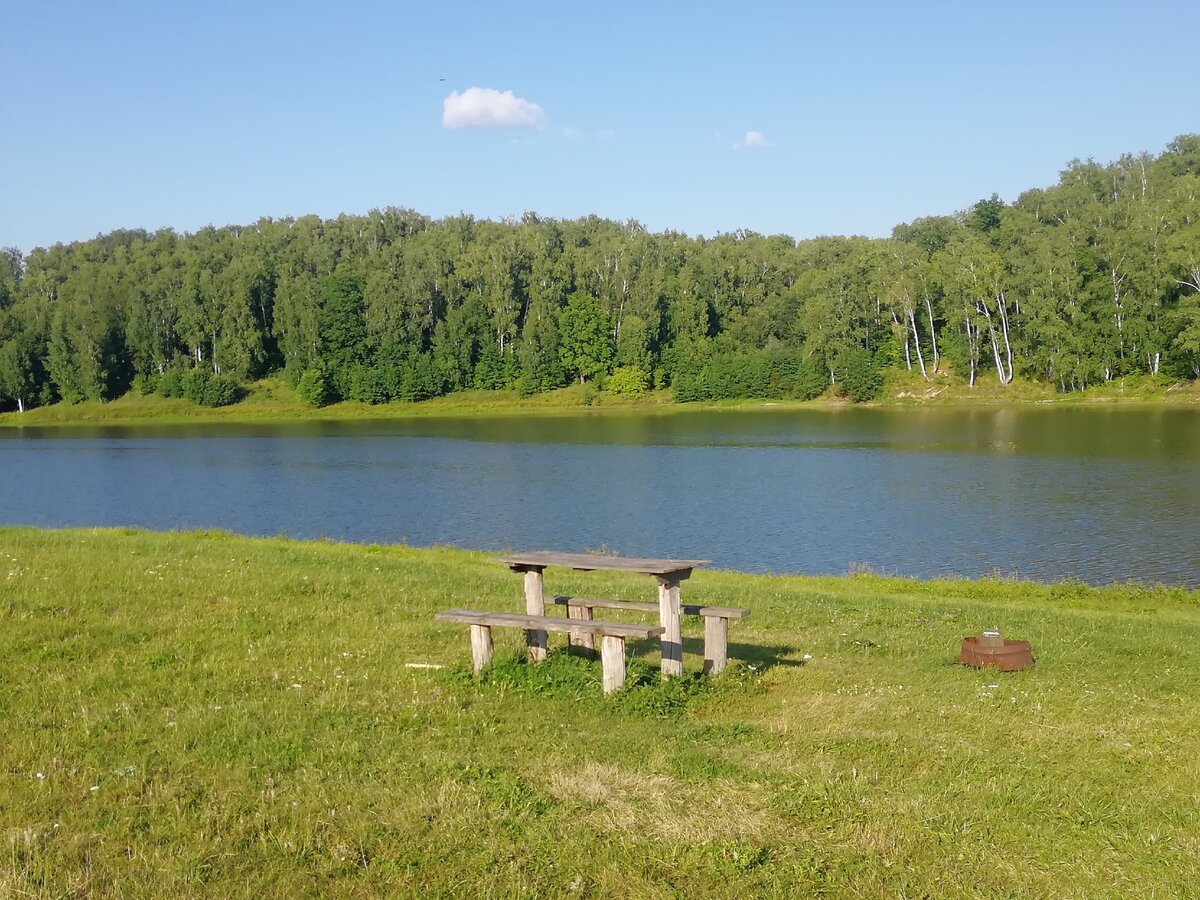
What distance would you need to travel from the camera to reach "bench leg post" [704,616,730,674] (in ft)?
39.6

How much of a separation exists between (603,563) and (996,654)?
5028 millimetres

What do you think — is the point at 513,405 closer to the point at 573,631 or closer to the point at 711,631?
the point at 711,631

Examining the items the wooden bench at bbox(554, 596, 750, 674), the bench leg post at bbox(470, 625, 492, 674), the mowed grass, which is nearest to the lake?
the mowed grass

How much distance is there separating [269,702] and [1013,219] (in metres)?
112

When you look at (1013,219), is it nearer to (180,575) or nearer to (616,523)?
(616,523)

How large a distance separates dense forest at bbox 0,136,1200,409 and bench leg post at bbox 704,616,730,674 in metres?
88.0

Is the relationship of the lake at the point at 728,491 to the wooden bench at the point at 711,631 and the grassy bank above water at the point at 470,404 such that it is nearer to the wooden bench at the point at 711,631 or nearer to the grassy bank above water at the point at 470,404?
the grassy bank above water at the point at 470,404

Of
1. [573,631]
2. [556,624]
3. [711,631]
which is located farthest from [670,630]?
[556,624]

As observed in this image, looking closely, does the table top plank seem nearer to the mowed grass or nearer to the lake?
the mowed grass

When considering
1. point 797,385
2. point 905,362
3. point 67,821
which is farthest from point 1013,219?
point 67,821

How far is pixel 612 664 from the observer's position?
10.9m

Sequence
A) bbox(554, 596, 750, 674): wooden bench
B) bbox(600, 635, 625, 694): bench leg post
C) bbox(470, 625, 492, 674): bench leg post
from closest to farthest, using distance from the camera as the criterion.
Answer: bbox(600, 635, 625, 694): bench leg post → bbox(470, 625, 492, 674): bench leg post → bbox(554, 596, 750, 674): wooden bench

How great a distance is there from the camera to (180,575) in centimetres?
1747

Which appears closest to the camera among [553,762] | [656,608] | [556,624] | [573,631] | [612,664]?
[553,762]
